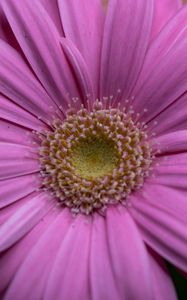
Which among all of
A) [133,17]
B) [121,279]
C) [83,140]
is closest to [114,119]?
[83,140]

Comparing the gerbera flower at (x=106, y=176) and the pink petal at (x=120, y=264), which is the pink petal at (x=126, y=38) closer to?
the gerbera flower at (x=106, y=176)

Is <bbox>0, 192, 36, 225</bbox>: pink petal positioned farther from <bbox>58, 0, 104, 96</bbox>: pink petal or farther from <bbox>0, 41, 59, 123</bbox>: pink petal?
<bbox>58, 0, 104, 96</bbox>: pink petal

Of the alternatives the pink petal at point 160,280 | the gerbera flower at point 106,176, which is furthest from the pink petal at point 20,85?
the pink petal at point 160,280

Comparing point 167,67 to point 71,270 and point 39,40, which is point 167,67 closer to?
point 39,40

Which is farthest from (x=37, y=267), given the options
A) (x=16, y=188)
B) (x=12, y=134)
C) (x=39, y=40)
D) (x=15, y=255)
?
(x=39, y=40)

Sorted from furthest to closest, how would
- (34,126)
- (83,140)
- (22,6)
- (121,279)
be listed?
(83,140)
(34,126)
(22,6)
(121,279)

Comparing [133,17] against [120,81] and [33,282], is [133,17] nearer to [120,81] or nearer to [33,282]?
[120,81]
